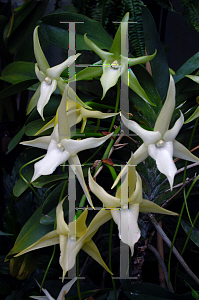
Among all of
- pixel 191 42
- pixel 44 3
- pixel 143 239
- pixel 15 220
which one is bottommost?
pixel 15 220

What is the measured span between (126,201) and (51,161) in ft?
0.40

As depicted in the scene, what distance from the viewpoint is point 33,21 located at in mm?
893

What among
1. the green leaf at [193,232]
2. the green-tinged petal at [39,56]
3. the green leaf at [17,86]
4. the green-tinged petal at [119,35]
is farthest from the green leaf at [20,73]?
the green leaf at [193,232]

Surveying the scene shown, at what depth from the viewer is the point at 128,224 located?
0.33 m

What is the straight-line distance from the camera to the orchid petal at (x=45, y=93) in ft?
1.36

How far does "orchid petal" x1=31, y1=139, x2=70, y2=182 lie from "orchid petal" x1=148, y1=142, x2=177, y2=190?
125mm

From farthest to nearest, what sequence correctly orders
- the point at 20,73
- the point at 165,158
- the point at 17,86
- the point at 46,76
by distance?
the point at 20,73, the point at 17,86, the point at 46,76, the point at 165,158

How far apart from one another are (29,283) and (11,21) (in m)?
0.91

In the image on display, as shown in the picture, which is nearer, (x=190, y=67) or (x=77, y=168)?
(x=77, y=168)

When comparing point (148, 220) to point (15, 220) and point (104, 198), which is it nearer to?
point (104, 198)

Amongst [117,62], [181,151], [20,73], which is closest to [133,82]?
[117,62]

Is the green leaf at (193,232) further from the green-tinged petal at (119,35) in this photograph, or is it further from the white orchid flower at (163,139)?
the green-tinged petal at (119,35)

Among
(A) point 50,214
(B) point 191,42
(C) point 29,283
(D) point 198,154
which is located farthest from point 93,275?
(B) point 191,42

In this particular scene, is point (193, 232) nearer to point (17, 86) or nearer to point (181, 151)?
point (181, 151)
